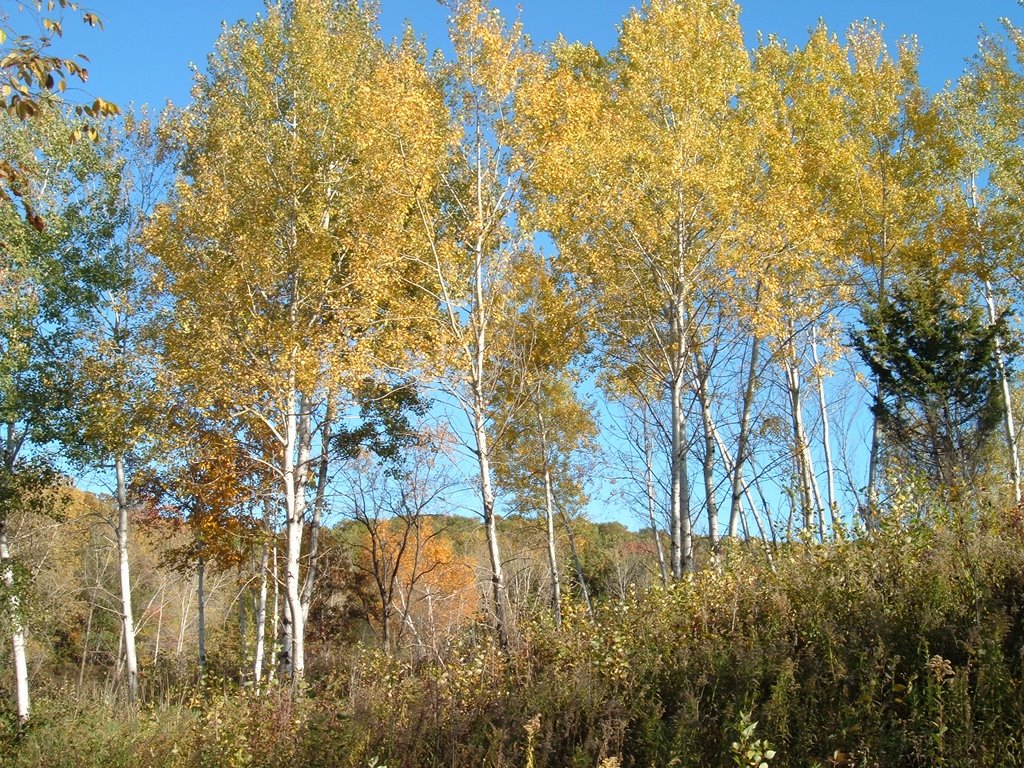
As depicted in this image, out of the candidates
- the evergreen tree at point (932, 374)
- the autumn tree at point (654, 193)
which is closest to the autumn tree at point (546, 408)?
the autumn tree at point (654, 193)

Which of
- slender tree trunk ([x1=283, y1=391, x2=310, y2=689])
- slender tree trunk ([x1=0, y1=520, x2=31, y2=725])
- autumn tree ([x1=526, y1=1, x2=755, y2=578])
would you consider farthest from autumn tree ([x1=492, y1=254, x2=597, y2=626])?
slender tree trunk ([x1=0, y1=520, x2=31, y2=725])

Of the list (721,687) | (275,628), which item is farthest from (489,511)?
(275,628)

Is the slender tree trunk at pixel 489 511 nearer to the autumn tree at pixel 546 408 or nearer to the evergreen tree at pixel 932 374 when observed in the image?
the autumn tree at pixel 546 408

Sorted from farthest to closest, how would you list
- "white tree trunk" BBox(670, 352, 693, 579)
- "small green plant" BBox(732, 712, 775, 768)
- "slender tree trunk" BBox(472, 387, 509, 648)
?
"white tree trunk" BBox(670, 352, 693, 579) → "slender tree trunk" BBox(472, 387, 509, 648) → "small green plant" BBox(732, 712, 775, 768)

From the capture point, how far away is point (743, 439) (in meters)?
10.6

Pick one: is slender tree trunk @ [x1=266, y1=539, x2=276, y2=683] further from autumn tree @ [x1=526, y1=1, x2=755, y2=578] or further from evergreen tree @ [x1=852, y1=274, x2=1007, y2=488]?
evergreen tree @ [x1=852, y1=274, x2=1007, y2=488]

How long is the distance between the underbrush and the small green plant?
0.02m

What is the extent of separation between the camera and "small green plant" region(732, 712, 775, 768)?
326cm

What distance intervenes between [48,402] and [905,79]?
16282 millimetres

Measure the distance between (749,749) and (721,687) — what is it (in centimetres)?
98

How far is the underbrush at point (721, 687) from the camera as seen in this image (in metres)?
Answer: 3.54

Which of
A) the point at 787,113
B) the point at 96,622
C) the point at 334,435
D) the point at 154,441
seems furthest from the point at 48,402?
the point at 96,622

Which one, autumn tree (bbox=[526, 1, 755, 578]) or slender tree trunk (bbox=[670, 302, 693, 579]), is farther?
autumn tree (bbox=[526, 1, 755, 578])

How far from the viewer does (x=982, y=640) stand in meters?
3.61
